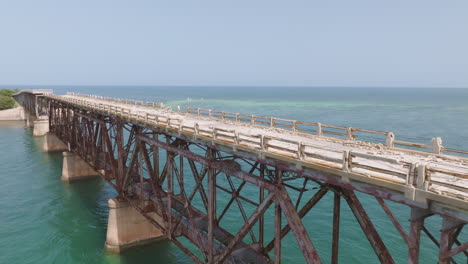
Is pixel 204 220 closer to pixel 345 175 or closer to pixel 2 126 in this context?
pixel 345 175

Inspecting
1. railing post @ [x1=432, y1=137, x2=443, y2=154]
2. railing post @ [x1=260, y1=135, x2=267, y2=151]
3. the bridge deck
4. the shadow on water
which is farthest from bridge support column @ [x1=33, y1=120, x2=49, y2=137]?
railing post @ [x1=432, y1=137, x2=443, y2=154]

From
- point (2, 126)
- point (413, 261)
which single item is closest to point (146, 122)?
point (413, 261)

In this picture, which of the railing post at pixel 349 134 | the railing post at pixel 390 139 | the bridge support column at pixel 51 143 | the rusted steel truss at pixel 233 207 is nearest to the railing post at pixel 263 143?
the rusted steel truss at pixel 233 207

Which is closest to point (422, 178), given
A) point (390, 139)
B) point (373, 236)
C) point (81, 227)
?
point (373, 236)

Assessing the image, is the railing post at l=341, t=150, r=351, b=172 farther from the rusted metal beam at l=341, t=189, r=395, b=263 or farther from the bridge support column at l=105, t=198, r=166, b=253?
the bridge support column at l=105, t=198, r=166, b=253

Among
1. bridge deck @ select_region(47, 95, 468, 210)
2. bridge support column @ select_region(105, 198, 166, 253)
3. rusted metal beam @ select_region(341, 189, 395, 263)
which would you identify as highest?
bridge deck @ select_region(47, 95, 468, 210)

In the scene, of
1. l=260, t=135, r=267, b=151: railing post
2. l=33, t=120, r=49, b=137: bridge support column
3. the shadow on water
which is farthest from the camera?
l=33, t=120, r=49, b=137: bridge support column
